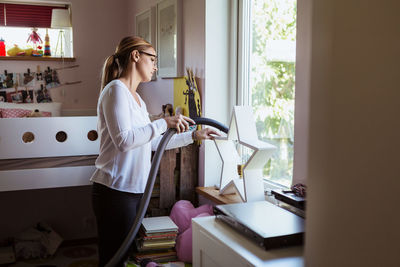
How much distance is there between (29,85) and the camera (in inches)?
176

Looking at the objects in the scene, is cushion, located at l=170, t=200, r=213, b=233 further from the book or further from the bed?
the bed

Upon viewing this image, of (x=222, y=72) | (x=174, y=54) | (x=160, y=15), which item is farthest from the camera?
(x=160, y=15)

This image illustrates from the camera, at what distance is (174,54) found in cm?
303

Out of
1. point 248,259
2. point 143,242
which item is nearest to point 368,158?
point 248,259

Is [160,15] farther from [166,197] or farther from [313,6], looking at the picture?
[313,6]

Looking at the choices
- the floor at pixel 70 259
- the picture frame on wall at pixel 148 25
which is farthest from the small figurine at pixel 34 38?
the floor at pixel 70 259

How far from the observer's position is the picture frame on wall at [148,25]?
3.56 meters

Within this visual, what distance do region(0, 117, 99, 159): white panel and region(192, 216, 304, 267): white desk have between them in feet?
4.95

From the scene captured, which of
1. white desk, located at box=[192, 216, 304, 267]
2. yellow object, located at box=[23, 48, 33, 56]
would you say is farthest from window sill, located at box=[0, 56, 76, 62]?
white desk, located at box=[192, 216, 304, 267]

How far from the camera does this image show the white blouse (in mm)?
1760

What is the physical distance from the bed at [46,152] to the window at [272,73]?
1094 mm

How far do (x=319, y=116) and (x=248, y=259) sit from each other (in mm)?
886

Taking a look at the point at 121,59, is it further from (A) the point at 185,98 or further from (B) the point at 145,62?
(A) the point at 185,98

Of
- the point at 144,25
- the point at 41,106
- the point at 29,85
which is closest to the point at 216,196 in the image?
the point at 144,25
